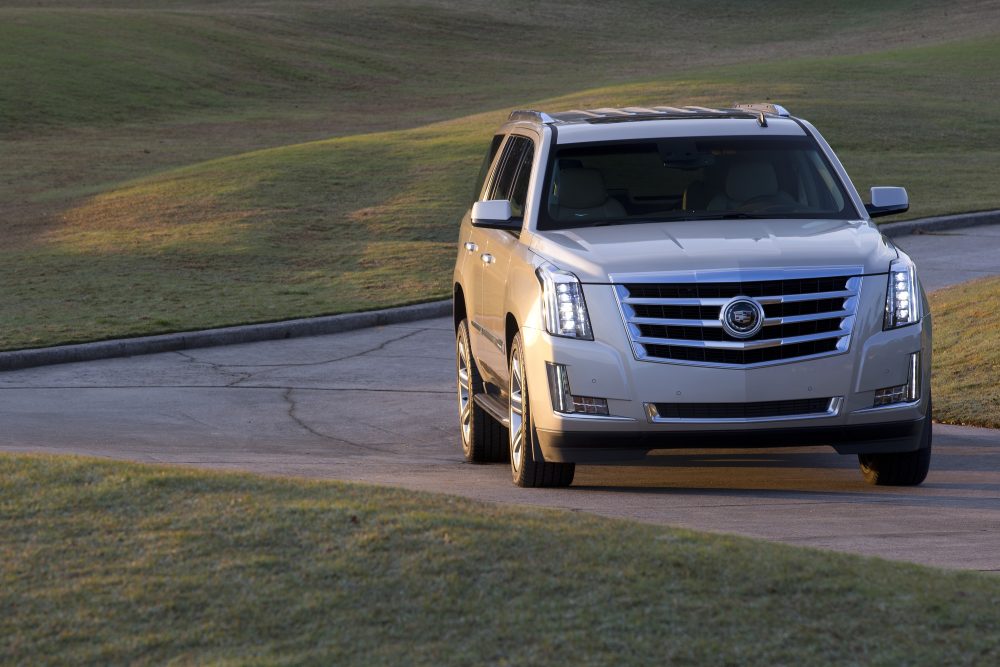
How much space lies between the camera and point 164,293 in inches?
646

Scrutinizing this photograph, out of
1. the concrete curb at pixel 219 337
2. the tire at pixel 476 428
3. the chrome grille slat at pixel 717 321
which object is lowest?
the concrete curb at pixel 219 337

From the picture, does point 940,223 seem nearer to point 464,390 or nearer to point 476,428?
point 464,390

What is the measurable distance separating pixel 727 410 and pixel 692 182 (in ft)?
6.29

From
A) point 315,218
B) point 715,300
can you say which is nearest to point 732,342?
point 715,300

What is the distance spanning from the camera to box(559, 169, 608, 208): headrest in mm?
8883

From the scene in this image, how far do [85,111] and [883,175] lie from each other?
28.3 metres

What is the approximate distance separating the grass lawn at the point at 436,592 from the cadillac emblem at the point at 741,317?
1702 mm

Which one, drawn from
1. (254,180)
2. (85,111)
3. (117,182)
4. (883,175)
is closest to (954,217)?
(883,175)

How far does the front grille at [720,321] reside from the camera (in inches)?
298

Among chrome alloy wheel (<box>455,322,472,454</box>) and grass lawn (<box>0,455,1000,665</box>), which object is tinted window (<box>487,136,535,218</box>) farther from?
grass lawn (<box>0,455,1000,665</box>)

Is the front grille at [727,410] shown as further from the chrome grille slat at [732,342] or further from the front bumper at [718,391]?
the chrome grille slat at [732,342]

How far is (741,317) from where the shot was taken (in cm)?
752

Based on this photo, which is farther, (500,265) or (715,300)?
(500,265)

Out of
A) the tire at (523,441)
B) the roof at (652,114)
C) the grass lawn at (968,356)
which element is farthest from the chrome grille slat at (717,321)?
the grass lawn at (968,356)
